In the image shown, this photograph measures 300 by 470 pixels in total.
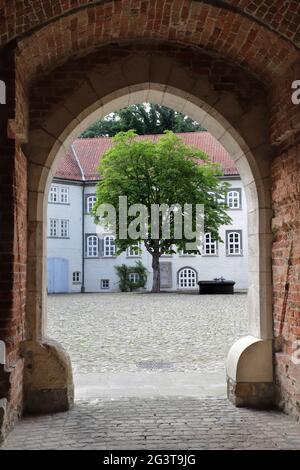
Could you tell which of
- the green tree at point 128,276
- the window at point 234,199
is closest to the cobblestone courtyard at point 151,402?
the green tree at point 128,276

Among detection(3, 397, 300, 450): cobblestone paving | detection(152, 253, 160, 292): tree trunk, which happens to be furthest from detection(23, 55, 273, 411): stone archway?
detection(152, 253, 160, 292): tree trunk

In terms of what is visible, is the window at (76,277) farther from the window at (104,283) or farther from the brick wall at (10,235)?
the brick wall at (10,235)

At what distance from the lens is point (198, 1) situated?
5.16 m

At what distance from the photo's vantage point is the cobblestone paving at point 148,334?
31.3 feet

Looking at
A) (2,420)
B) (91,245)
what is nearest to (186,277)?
(91,245)

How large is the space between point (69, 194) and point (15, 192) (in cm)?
3206

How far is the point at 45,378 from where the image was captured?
5809mm

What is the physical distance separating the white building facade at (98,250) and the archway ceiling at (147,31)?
1184 inches

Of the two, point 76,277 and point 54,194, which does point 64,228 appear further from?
point 76,277

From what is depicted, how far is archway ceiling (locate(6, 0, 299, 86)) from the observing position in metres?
5.00

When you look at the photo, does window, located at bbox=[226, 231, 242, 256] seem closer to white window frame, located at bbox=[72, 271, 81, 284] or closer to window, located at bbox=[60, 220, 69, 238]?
white window frame, located at bbox=[72, 271, 81, 284]

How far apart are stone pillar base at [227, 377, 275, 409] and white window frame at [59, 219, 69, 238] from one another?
104 ft

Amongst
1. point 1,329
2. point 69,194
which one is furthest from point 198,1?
point 69,194

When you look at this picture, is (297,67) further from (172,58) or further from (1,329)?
(1,329)
